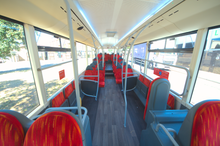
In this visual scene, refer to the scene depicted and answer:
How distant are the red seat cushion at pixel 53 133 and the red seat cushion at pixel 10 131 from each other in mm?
268

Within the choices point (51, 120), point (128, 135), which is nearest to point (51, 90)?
point (51, 120)

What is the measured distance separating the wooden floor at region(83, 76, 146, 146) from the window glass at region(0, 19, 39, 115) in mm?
1579

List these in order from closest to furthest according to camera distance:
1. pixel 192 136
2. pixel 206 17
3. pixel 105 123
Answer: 1. pixel 192 136
2. pixel 206 17
3. pixel 105 123

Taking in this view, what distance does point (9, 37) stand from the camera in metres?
1.25

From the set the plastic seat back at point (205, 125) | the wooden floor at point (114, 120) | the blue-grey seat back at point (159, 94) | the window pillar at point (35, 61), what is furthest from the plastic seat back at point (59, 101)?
the plastic seat back at point (205, 125)

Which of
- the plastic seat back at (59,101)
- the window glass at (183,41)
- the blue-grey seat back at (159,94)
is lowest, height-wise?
the plastic seat back at (59,101)

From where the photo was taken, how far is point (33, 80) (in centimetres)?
163

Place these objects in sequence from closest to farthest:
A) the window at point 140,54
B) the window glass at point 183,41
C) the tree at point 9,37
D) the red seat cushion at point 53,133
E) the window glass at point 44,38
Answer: the red seat cushion at point 53,133
the tree at point 9,37
the window glass at point 44,38
the window glass at point 183,41
the window at point 140,54

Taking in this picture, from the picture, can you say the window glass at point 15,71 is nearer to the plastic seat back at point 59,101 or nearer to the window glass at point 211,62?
the plastic seat back at point 59,101

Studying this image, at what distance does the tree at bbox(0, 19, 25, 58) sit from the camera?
115cm

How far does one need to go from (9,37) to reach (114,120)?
2.85m

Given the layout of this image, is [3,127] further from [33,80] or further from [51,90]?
[51,90]

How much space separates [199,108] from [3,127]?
70.4 inches

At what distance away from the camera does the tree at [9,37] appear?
45.4 inches
